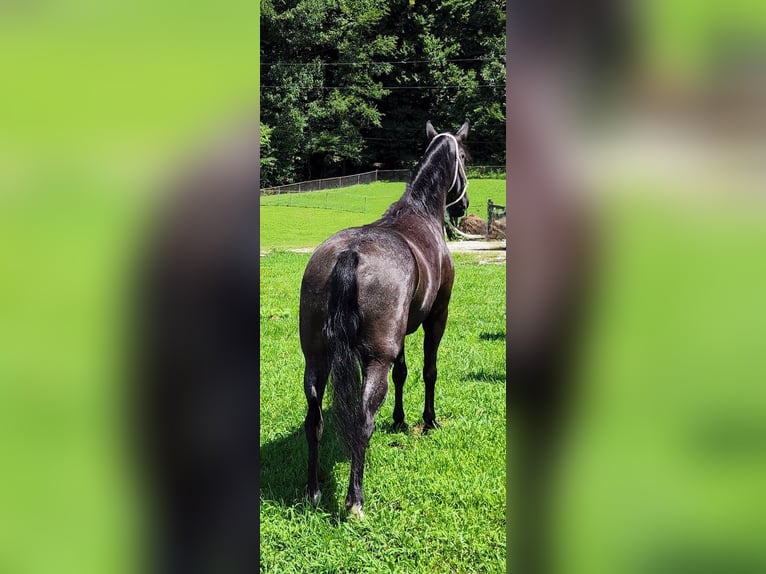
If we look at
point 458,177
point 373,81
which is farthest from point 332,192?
point 458,177

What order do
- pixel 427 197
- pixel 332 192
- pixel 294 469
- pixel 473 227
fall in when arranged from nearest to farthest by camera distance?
pixel 294 469
pixel 427 197
pixel 473 227
pixel 332 192

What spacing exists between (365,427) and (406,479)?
0.59m

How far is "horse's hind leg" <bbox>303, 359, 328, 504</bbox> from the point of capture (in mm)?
3406

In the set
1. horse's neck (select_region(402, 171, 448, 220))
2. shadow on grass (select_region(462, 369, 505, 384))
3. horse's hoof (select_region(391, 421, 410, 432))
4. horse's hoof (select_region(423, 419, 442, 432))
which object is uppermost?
horse's neck (select_region(402, 171, 448, 220))

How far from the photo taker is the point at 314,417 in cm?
346

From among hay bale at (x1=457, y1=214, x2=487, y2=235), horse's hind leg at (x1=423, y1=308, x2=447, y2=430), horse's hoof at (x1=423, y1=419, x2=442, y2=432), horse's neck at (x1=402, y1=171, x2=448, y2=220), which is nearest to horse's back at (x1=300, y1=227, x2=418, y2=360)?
horse's neck at (x1=402, y1=171, x2=448, y2=220)

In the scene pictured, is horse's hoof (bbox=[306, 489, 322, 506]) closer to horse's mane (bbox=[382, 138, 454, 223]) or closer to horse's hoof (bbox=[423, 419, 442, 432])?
horse's hoof (bbox=[423, 419, 442, 432])

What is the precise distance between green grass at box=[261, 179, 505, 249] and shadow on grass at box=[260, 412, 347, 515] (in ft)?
46.1

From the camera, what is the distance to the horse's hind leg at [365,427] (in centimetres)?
326

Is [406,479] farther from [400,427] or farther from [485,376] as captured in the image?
[485,376]
